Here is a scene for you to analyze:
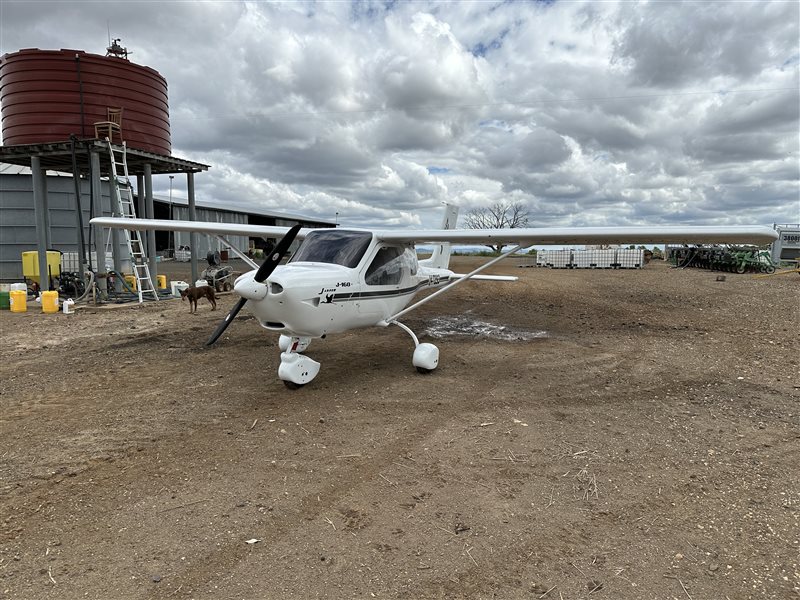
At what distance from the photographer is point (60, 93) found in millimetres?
A: 14602

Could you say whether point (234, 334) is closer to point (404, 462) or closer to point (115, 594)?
point (404, 462)

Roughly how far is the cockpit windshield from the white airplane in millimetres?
15

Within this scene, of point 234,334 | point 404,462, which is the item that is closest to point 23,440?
point 404,462

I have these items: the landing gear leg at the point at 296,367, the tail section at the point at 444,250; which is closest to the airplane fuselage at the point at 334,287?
the landing gear leg at the point at 296,367

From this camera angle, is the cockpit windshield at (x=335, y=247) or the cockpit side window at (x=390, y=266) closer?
the cockpit windshield at (x=335, y=247)

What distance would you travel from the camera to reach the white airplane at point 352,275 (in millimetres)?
5660

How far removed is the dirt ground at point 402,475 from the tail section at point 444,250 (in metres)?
3.65

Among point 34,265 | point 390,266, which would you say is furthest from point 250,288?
point 34,265

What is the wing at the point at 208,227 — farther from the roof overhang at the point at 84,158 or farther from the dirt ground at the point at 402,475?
the roof overhang at the point at 84,158

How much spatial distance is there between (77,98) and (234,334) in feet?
35.4

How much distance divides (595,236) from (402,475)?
16.7ft

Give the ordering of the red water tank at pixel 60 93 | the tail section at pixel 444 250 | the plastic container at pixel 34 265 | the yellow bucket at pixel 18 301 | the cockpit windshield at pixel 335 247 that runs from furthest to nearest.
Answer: the plastic container at pixel 34 265, the red water tank at pixel 60 93, the yellow bucket at pixel 18 301, the tail section at pixel 444 250, the cockpit windshield at pixel 335 247

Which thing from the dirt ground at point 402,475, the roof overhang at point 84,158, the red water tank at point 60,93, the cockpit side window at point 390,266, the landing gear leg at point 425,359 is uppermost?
the red water tank at point 60,93

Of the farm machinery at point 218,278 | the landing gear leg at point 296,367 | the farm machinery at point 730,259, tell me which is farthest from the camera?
the farm machinery at point 730,259
